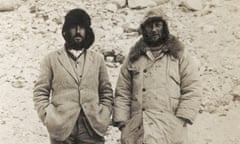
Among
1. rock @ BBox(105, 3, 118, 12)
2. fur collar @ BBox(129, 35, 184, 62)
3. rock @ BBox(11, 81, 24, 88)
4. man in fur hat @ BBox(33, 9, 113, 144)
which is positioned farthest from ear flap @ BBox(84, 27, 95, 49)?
rock @ BBox(105, 3, 118, 12)

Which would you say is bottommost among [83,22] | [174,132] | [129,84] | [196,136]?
[196,136]

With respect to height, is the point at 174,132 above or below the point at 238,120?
above

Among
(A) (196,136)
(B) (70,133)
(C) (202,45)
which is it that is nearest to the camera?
(B) (70,133)

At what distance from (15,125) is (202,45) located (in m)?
1.75

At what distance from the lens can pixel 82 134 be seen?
3441 mm

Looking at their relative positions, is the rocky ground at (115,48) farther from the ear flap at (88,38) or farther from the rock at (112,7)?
the ear flap at (88,38)

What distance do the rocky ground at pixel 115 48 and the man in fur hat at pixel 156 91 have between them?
1321 millimetres

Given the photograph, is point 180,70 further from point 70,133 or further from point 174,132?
point 70,133

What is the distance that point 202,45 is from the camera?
551 centimetres

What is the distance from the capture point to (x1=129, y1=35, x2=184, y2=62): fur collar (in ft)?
11.6

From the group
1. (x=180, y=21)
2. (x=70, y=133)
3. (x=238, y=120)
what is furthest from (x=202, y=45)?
(x=70, y=133)

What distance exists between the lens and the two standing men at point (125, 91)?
3447 mm

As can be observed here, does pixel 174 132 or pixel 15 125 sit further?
pixel 15 125

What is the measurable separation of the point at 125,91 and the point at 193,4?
2.37 meters
